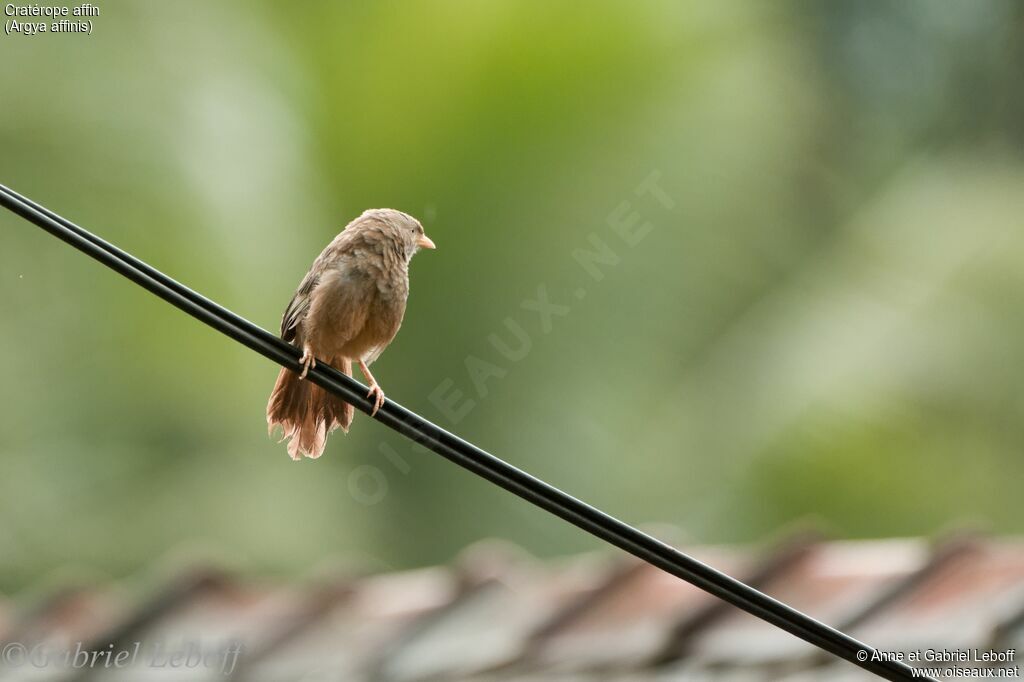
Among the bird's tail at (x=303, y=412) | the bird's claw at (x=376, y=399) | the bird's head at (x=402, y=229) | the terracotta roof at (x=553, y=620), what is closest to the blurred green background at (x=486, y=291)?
the terracotta roof at (x=553, y=620)

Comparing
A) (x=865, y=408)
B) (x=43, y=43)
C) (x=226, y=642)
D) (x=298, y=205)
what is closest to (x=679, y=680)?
(x=226, y=642)

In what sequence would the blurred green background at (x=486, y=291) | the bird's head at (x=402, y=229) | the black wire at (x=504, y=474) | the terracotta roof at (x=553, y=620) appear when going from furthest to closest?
1. the blurred green background at (x=486, y=291)
2. the terracotta roof at (x=553, y=620)
3. the bird's head at (x=402, y=229)
4. the black wire at (x=504, y=474)

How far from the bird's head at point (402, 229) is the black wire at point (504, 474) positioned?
1.20 m

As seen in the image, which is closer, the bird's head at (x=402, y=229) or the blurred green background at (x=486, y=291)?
the bird's head at (x=402, y=229)

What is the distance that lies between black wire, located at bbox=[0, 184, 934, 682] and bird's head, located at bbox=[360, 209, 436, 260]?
1.20 meters

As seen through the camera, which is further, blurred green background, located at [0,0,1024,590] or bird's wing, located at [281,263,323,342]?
blurred green background, located at [0,0,1024,590]

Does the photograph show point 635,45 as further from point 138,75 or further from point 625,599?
point 625,599

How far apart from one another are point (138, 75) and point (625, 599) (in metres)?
7.11

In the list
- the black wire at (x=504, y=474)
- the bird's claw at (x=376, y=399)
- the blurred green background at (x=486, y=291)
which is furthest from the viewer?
the blurred green background at (x=486, y=291)

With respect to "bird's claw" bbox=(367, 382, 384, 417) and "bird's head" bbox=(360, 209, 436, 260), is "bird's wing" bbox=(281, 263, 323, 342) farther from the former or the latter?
"bird's claw" bbox=(367, 382, 384, 417)

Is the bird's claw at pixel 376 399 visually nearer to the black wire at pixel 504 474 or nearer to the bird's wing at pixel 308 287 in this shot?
the black wire at pixel 504 474

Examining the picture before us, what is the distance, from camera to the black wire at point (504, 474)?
2312 mm

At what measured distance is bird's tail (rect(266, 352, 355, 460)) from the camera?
12.9ft

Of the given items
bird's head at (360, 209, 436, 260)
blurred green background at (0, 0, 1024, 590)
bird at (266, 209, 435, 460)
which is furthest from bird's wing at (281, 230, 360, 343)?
blurred green background at (0, 0, 1024, 590)
